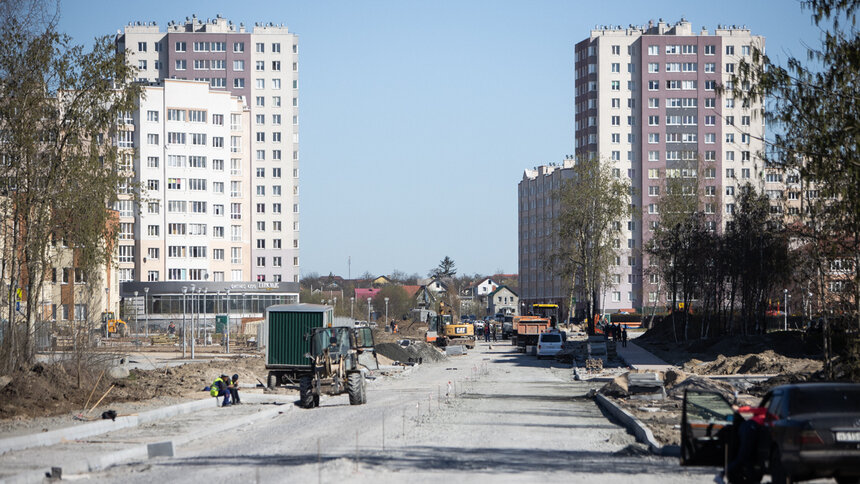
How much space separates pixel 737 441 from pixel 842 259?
13.9 m

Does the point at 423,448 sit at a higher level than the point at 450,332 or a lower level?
higher

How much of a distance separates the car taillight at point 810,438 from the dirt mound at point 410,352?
43802 millimetres

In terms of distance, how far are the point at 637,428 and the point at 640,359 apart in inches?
1316

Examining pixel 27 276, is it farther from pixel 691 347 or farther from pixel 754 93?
pixel 691 347

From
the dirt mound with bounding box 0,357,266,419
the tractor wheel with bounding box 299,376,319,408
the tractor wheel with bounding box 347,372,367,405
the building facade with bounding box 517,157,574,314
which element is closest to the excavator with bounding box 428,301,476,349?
the dirt mound with bounding box 0,357,266,419

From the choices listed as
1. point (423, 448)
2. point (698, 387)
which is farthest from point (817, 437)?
point (698, 387)

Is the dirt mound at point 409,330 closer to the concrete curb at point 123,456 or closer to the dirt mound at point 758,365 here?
the dirt mound at point 758,365

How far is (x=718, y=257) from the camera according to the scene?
62094 millimetres

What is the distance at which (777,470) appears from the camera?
11.3 meters

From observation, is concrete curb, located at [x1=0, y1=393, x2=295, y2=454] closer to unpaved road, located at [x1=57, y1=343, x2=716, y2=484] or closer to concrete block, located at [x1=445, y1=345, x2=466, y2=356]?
unpaved road, located at [x1=57, y1=343, x2=716, y2=484]

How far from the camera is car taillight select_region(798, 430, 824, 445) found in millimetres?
11086

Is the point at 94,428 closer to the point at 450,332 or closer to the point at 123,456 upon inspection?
the point at 123,456

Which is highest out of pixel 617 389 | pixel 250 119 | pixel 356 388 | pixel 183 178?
pixel 250 119

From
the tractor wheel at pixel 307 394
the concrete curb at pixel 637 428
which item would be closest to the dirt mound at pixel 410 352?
the tractor wheel at pixel 307 394
